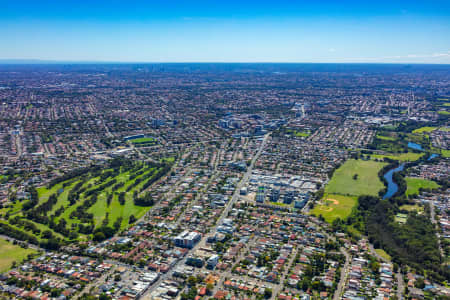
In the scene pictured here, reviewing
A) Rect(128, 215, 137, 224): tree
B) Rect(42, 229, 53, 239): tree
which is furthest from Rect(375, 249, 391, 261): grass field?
Rect(42, 229, 53, 239): tree

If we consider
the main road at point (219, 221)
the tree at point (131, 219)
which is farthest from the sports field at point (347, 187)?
the tree at point (131, 219)

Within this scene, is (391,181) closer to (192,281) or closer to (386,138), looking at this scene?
(386,138)

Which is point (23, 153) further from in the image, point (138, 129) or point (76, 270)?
point (76, 270)

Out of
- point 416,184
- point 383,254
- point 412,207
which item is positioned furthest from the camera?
point 416,184

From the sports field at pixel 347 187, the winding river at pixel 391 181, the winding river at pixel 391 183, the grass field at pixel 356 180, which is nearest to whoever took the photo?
the sports field at pixel 347 187

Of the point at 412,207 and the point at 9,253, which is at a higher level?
the point at 412,207

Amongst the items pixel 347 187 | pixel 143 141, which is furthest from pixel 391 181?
pixel 143 141

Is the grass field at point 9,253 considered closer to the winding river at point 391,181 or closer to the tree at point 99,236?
the tree at point 99,236
